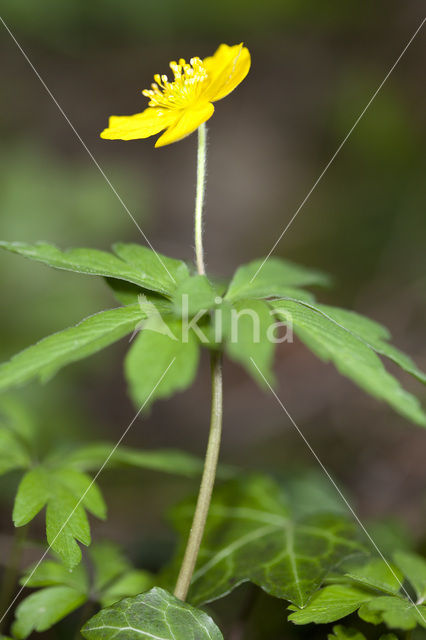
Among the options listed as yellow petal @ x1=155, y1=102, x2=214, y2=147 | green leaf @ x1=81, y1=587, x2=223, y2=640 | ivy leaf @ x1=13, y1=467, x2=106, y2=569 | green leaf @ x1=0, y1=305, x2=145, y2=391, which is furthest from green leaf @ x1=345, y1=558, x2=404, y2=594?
yellow petal @ x1=155, y1=102, x2=214, y2=147

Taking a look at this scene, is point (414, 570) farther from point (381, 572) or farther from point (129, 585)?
point (129, 585)

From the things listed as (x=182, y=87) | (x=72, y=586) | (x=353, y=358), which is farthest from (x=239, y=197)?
(x=353, y=358)

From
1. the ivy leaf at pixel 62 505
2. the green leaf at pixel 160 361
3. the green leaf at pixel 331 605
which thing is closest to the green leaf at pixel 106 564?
the ivy leaf at pixel 62 505

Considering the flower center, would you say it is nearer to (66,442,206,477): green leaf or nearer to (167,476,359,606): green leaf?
(66,442,206,477): green leaf

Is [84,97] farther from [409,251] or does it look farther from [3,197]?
[409,251]

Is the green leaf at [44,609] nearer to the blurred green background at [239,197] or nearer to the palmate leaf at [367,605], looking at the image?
the palmate leaf at [367,605]
